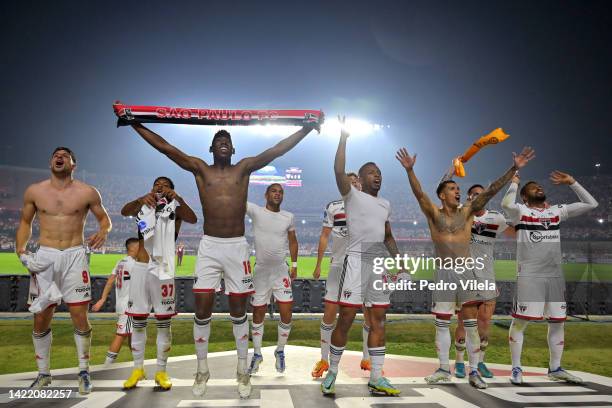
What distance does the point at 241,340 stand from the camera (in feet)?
14.9

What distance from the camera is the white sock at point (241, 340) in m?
4.48

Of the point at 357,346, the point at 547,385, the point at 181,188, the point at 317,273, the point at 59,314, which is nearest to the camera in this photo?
the point at 547,385

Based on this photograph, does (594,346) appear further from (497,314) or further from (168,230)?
(168,230)

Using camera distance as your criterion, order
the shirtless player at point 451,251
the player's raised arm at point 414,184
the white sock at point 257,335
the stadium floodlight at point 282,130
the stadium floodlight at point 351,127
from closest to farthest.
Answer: the player's raised arm at point 414,184, the shirtless player at point 451,251, the white sock at point 257,335, the stadium floodlight at point 351,127, the stadium floodlight at point 282,130

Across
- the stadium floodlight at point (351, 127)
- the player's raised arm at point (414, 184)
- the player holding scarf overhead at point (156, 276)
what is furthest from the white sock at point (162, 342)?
the stadium floodlight at point (351, 127)

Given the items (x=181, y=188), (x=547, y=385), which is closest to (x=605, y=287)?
(x=547, y=385)

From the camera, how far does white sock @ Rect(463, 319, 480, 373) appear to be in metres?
5.02

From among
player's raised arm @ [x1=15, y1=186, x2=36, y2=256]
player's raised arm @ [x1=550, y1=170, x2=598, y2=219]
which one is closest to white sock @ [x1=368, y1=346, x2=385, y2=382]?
player's raised arm @ [x1=550, y1=170, x2=598, y2=219]

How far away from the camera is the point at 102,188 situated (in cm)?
6181

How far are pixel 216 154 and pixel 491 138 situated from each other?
11.5ft

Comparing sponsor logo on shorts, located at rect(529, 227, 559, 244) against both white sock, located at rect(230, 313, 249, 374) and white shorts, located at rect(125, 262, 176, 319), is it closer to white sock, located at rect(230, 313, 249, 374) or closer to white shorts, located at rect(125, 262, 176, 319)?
white sock, located at rect(230, 313, 249, 374)

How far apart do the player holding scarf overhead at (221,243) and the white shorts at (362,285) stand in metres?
1.06

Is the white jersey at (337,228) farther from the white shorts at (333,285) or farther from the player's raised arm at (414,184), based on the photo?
the player's raised arm at (414,184)

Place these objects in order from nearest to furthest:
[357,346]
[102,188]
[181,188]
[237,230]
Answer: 1. [237,230]
2. [357,346]
3. [102,188]
4. [181,188]
